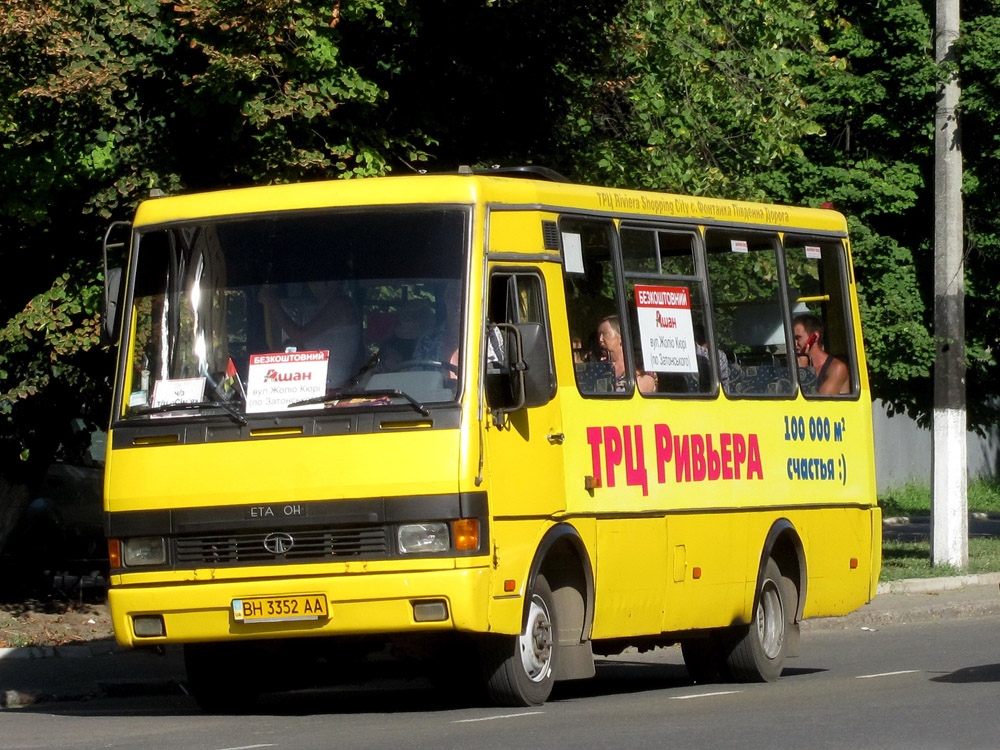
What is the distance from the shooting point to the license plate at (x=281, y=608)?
9633mm

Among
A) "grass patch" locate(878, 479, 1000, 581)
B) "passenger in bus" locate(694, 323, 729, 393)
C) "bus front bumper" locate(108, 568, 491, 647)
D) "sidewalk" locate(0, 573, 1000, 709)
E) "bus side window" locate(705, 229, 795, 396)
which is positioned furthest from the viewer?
"grass patch" locate(878, 479, 1000, 581)

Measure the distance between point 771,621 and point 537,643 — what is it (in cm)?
326

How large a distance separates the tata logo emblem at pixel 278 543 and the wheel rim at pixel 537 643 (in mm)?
1363

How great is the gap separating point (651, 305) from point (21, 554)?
392 inches

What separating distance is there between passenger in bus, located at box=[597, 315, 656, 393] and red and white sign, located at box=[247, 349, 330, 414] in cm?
198

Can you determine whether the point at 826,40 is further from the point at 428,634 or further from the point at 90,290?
the point at 428,634

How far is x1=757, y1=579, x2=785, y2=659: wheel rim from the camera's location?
12984 millimetres

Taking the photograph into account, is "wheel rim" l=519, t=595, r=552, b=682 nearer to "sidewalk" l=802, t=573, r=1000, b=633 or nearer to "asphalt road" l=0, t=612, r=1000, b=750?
"asphalt road" l=0, t=612, r=1000, b=750

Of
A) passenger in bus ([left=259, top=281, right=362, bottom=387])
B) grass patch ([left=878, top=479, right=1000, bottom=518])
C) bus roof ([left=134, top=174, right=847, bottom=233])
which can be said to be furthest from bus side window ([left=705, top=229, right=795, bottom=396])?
grass patch ([left=878, top=479, right=1000, bottom=518])

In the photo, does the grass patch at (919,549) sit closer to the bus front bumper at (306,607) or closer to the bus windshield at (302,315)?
the bus windshield at (302,315)

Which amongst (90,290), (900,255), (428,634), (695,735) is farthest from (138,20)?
(900,255)

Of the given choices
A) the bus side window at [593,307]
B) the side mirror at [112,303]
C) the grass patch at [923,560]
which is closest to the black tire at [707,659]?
the bus side window at [593,307]

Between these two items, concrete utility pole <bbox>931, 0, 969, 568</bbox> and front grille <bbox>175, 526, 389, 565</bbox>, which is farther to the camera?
concrete utility pole <bbox>931, 0, 969, 568</bbox>

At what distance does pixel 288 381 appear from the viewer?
32.7 feet
